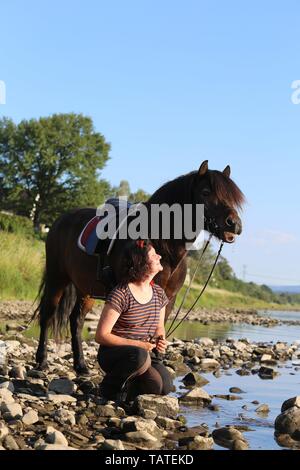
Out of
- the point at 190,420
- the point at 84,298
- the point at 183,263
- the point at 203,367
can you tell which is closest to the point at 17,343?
the point at 84,298

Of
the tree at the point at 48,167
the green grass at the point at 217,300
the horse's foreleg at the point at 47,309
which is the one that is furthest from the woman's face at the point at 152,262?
the tree at the point at 48,167

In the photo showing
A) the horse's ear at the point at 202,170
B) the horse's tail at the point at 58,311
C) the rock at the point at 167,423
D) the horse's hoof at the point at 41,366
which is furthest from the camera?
the horse's tail at the point at 58,311

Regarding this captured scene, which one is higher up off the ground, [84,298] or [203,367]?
[84,298]

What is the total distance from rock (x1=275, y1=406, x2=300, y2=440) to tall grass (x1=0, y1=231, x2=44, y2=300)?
43.8 feet

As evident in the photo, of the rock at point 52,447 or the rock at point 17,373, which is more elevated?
the rock at point 17,373

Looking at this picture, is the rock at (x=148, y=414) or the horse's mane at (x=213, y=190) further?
the horse's mane at (x=213, y=190)

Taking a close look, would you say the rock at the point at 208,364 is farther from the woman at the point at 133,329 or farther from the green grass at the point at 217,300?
the green grass at the point at 217,300

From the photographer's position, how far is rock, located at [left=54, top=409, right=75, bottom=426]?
15.3 feet

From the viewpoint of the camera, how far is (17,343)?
9.03m

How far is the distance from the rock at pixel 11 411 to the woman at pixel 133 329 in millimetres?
861

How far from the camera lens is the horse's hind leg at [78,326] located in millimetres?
7344

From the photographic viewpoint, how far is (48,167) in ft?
165
